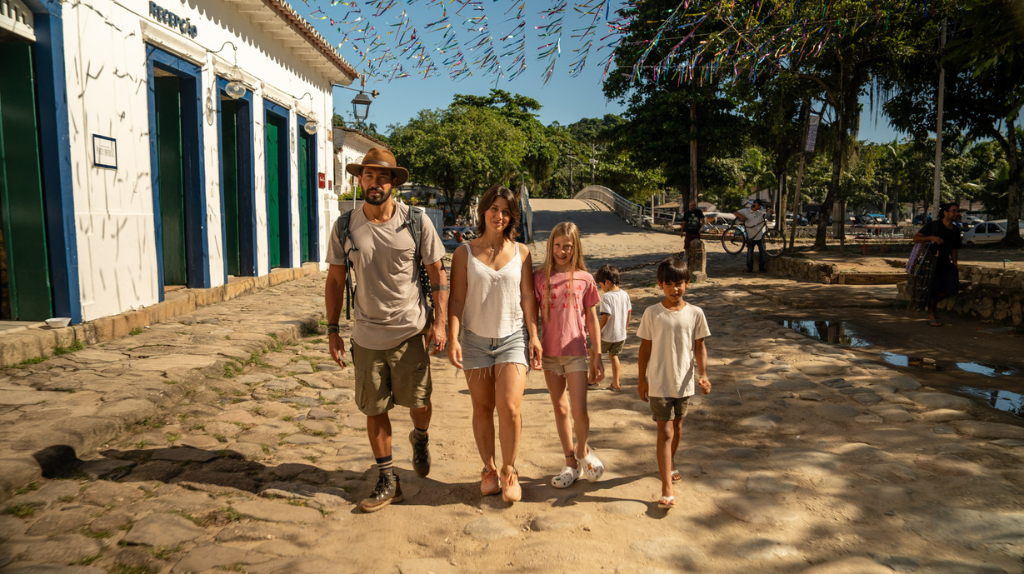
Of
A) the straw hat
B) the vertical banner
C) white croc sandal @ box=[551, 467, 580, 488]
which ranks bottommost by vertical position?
white croc sandal @ box=[551, 467, 580, 488]

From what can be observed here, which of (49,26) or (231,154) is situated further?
(231,154)

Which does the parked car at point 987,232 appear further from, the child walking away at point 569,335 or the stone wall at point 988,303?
the child walking away at point 569,335

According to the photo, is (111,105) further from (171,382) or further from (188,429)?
(188,429)

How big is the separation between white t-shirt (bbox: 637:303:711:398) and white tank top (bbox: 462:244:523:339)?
0.71 meters

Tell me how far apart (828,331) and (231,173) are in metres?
9.25

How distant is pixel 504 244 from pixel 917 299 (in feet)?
26.7

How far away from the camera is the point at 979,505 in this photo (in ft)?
11.2

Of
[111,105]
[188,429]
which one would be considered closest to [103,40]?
[111,105]

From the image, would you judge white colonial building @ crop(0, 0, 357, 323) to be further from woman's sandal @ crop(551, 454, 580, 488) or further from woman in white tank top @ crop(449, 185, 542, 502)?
woman's sandal @ crop(551, 454, 580, 488)

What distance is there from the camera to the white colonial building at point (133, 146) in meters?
6.08

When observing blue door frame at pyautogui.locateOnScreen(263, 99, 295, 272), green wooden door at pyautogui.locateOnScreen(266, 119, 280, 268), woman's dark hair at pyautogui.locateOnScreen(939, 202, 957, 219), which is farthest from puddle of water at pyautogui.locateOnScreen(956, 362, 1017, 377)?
blue door frame at pyautogui.locateOnScreen(263, 99, 295, 272)

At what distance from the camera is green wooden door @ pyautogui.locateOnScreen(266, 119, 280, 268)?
40.1 ft

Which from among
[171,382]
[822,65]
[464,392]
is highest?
[822,65]

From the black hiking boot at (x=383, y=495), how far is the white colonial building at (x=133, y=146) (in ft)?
14.2
